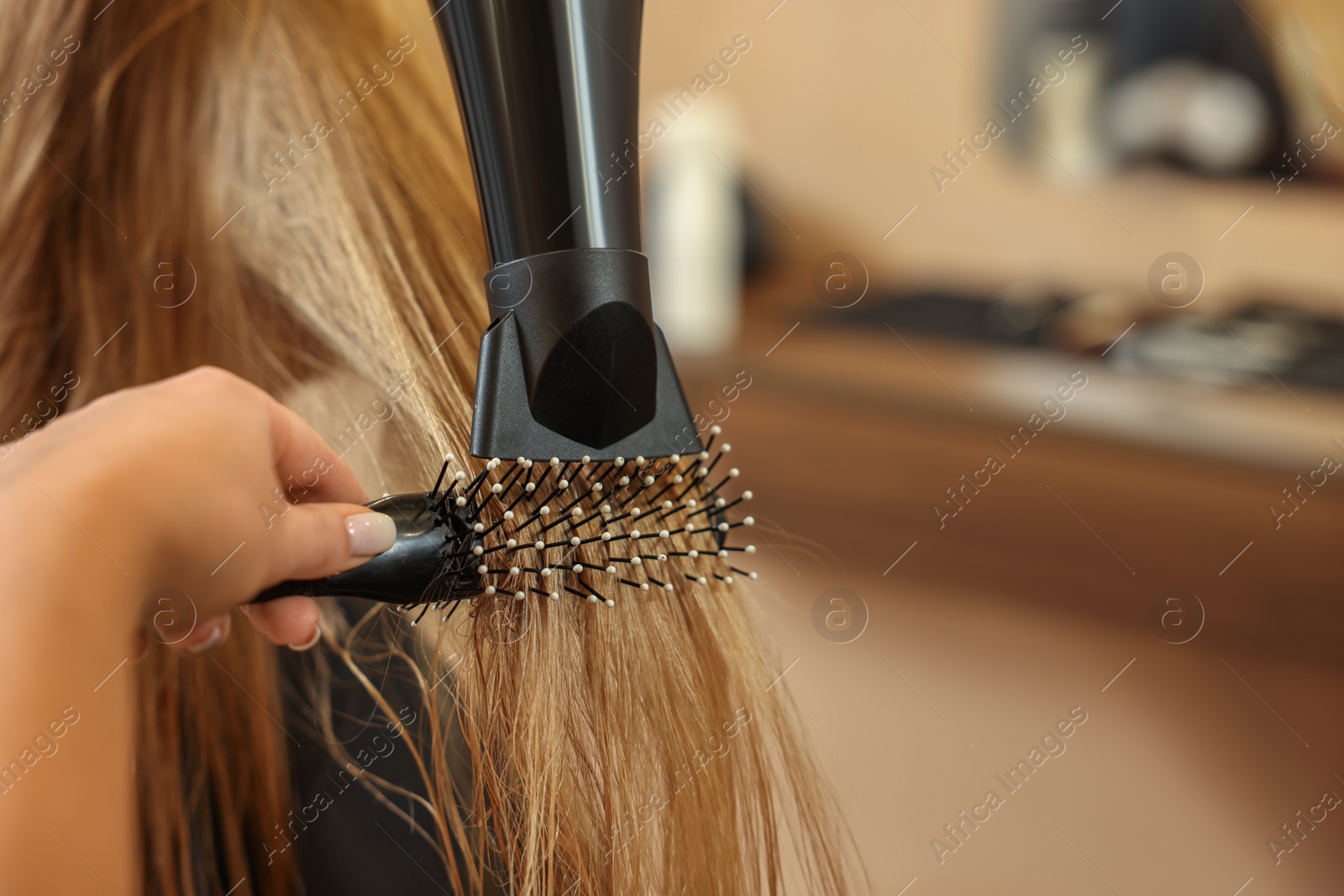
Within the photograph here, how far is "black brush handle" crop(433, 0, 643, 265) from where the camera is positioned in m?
0.32

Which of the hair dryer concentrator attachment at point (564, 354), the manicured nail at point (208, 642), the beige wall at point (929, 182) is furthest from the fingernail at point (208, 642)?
the beige wall at point (929, 182)

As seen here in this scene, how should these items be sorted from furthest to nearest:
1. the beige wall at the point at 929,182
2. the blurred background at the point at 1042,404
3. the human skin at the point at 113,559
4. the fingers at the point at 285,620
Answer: the beige wall at the point at 929,182 → the blurred background at the point at 1042,404 → the fingers at the point at 285,620 → the human skin at the point at 113,559

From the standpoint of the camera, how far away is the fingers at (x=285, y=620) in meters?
0.36

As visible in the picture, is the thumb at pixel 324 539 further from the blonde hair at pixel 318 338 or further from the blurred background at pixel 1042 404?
the blurred background at pixel 1042 404

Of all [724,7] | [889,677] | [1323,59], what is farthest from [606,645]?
[724,7]

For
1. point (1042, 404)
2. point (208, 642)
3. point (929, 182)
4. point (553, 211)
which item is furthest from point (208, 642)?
point (929, 182)

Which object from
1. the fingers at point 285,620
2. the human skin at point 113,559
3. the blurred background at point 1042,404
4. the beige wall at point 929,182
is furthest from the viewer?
the beige wall at point 929,182

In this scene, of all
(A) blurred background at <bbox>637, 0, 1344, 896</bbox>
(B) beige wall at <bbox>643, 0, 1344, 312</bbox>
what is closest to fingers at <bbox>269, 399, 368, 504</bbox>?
(A) blurred background at <bbox>637, 0, 1344, 896</bbox>

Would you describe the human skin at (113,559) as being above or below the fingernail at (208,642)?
below

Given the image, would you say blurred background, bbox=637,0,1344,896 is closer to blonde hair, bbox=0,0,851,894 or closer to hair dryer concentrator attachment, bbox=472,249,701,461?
blonde hair, bbox=0,0,851,894

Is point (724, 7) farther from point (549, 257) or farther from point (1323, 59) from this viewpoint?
point (549, 257)

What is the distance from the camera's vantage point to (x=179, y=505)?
296mm

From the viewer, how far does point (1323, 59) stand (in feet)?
4.56

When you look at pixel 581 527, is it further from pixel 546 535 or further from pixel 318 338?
pixel 318 338
